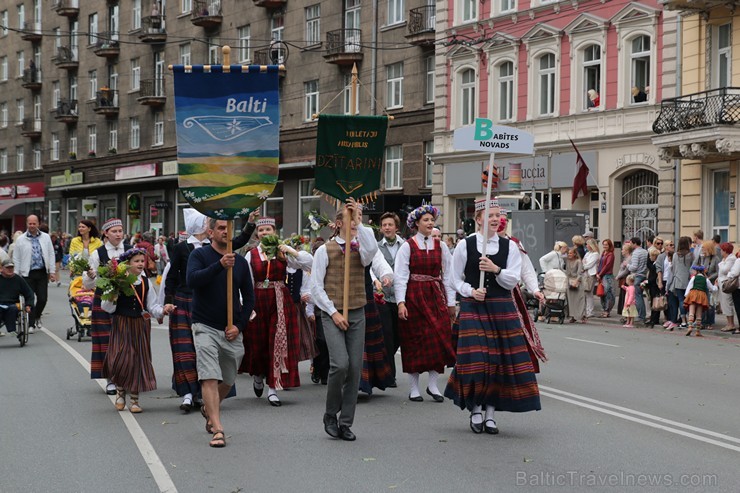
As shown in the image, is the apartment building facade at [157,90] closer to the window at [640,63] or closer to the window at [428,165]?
the window at [428,165]

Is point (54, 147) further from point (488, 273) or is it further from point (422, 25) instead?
point (488, 273)

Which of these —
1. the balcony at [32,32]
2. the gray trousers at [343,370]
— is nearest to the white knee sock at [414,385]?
the gray trousers at [343,370]

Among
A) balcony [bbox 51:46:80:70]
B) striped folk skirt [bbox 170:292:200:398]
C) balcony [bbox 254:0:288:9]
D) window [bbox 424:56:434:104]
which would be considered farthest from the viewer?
balcony [bbox 51:46:80:70]

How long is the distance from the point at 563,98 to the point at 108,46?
102ft

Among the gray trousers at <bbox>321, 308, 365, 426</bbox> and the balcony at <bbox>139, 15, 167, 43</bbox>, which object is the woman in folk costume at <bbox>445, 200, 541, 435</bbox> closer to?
the gray trousers at <bbox>321, 308, 365, 426</bbox>

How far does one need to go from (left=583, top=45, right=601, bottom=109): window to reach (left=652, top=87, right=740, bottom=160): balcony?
3.98 m

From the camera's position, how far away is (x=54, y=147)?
62.6 meters

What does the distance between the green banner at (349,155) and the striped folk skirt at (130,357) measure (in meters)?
2.60

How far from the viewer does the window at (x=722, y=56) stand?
26141mm

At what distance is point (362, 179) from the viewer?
9.27m

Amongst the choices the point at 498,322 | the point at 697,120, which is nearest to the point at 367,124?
the point at 498,322

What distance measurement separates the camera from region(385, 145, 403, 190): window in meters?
38.2

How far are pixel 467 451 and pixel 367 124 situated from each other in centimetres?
295

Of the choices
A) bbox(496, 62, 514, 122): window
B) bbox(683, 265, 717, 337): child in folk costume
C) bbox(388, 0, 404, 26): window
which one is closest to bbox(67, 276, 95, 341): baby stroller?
bbox(683, 265, 717, 337): child in folk costume
